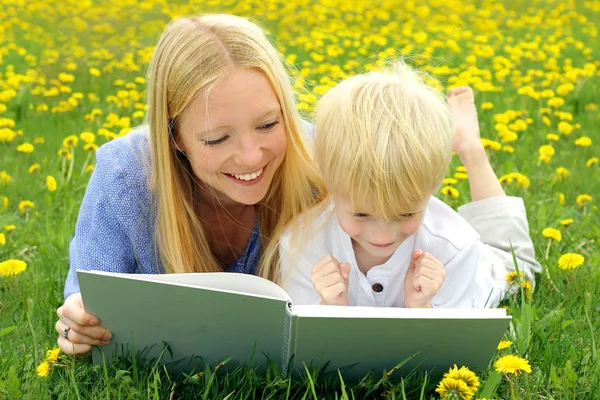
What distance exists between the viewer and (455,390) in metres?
1.41

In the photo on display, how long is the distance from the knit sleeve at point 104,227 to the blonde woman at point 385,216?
426 millimetres

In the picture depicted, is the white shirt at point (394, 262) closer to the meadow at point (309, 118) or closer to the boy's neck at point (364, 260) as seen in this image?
the boy's neck at point (364, 260)

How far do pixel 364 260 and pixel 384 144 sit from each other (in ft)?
1.38

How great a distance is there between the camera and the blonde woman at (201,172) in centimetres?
182

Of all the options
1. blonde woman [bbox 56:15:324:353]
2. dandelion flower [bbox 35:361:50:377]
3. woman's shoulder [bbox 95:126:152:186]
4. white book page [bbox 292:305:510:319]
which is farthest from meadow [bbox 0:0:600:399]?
woman's shoulder [bbox 95:126:152:186]

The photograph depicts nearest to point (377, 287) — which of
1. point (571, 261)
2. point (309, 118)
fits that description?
point (571, 261)

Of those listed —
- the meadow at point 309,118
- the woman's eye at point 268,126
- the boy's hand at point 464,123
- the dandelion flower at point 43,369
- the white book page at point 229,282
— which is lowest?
the meadow at point 309,118

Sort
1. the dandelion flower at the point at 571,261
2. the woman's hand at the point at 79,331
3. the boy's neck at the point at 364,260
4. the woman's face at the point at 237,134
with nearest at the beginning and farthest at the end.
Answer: the woman's hand at the point at 79,331, the woman's face at the point at 237,134, the boy's neck at the point at 364,260, the dandelion flower at the point at 571,261

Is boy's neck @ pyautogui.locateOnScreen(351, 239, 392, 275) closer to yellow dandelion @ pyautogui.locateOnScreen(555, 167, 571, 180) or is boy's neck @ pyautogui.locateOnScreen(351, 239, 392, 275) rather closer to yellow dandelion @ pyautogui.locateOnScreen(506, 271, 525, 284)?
yellow dandelion @ pyautogui.locateOnScreen(506, 271, 525, 284)

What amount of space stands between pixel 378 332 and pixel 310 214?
0.63m

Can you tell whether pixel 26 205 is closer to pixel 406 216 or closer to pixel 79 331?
pixel 79 331

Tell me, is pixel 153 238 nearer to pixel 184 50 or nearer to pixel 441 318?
pixel 184 50

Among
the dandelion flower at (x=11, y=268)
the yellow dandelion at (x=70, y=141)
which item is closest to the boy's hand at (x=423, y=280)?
the dandelion flower at (x=11, y=268)

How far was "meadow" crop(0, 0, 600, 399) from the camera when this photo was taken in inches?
62.2
